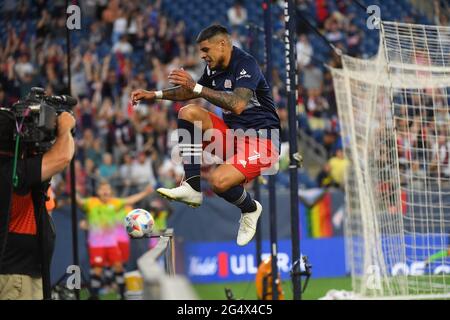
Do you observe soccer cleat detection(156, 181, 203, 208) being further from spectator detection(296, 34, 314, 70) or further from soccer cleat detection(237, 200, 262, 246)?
spectator detection(296, 34, 314, 70)

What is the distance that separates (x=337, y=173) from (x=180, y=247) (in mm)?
4025

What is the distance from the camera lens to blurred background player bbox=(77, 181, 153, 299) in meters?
15.0

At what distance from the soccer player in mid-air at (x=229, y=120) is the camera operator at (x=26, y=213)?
1.81m

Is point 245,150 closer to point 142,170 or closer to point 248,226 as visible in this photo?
point 248,226

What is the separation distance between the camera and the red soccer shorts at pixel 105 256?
15.0 metres

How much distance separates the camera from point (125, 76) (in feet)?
67.4

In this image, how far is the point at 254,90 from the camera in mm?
8297

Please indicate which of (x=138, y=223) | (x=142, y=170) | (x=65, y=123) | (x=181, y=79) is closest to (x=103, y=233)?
(x=142, y=170)

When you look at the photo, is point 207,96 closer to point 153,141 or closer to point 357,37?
point 153,141

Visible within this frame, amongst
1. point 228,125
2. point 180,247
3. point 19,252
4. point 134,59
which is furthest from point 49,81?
point 19,252

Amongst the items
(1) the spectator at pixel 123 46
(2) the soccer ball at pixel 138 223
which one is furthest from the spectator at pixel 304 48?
(2) the soccer ball at pixel 138 223

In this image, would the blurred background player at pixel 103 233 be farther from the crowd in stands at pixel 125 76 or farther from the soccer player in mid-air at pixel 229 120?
the soccer player in mid-air at pixel 229 120

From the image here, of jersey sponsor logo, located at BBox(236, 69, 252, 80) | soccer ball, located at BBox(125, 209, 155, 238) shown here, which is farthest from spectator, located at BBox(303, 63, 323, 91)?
jersey sponsor logo, located at BBox(236, 69, 252, 80)

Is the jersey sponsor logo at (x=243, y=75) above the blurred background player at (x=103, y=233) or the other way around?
above
